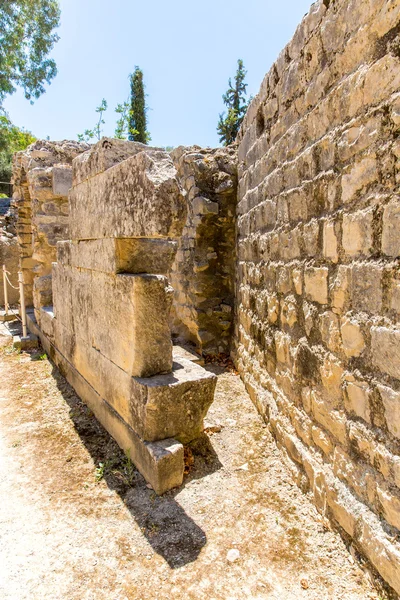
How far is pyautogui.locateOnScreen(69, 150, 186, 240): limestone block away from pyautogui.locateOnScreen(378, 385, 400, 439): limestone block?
1.43 metres

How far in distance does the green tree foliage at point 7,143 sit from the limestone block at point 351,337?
59.0 feet

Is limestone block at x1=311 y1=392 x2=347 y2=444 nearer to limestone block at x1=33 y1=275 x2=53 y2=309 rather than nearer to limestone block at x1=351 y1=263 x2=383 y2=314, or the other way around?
limestone block at x1=351 y1=263 x2=383 y2=314

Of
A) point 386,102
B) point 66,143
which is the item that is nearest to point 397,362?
point 386,102

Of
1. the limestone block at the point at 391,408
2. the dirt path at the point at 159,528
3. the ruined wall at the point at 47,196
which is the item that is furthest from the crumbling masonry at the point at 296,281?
the ruined wall at the point at 47,196

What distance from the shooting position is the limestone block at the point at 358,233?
1.72 metres

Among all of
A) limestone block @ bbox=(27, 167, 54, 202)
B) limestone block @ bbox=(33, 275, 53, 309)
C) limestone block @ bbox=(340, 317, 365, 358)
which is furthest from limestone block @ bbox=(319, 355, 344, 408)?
limestone block @ bbox=(27, 167, 54, 202)

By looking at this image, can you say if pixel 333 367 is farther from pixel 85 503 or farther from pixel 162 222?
pixel 85 503

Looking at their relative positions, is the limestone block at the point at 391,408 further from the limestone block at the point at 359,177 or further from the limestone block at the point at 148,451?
the limestone block at the point at 148,451

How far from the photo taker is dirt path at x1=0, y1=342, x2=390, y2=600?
1.74 meters

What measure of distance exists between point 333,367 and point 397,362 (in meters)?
0.56

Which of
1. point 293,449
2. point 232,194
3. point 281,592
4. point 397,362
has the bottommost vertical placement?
point 281,592

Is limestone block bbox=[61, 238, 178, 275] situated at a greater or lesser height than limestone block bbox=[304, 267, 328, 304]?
greater

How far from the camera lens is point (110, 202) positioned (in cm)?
279

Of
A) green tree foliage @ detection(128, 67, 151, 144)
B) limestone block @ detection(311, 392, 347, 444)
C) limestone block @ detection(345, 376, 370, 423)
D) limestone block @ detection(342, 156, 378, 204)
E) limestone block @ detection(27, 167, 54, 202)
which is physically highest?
green tree foliage @ detection(128, 67, 151, 144)
